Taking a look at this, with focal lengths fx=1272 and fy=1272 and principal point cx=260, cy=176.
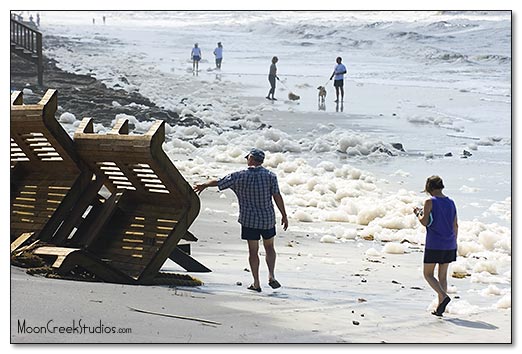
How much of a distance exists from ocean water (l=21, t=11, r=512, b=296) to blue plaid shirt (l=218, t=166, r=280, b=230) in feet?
2.92

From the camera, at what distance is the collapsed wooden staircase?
8.21 meters

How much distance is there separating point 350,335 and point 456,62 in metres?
A: 2.41

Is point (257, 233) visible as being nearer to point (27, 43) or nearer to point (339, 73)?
point (339, 73)

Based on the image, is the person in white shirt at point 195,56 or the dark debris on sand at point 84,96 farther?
the person in white shirt at point 195,56

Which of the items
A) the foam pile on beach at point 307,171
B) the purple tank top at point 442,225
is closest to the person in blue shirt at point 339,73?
the foam pile on beach at point 307,171

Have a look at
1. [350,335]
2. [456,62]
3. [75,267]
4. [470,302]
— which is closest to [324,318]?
[350,335]

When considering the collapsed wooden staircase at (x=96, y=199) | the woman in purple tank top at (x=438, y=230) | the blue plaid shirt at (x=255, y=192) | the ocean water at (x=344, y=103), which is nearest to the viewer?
the woman in purple tank top at (x=438, y=230)

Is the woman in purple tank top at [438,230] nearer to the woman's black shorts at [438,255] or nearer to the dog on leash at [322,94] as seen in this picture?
the woman's black shorts at [438,255]

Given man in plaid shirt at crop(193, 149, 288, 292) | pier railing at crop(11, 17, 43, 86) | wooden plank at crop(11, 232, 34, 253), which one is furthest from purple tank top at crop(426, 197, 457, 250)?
pier railing at crop(11, 17, 43, 86)

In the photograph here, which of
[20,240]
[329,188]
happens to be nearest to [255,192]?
[329,188]

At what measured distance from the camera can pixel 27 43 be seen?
28.6 feet

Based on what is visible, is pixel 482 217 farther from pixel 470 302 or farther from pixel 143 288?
pixel 143 288

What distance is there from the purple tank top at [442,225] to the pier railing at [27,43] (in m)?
2.95

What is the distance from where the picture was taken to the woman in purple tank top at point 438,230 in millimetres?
8062
